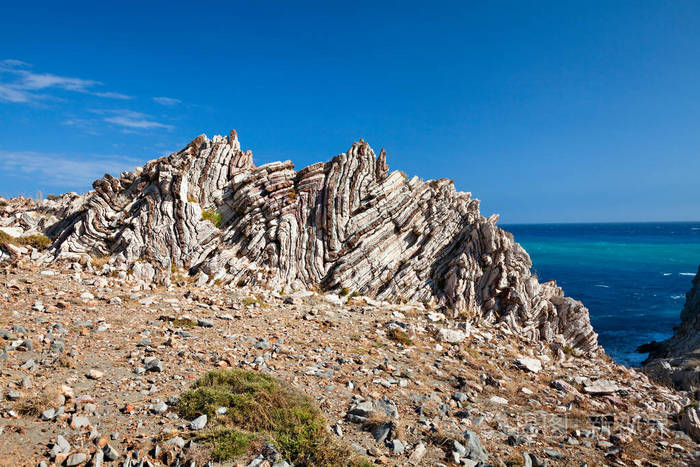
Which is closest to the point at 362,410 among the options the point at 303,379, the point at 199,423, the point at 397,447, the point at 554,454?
the point at 397,447

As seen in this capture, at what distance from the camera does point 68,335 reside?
1110cm

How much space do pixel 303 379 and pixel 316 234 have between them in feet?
35.3

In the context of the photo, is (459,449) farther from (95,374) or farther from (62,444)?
(95,374)

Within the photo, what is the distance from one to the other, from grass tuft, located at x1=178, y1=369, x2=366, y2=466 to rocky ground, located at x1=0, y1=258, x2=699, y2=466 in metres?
0.35

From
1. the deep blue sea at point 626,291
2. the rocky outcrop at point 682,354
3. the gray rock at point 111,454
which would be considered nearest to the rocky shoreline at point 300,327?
the gray rock at point 111,454

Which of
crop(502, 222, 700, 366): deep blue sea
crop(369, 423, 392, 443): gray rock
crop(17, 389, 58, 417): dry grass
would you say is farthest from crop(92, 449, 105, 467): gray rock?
crop(502, 222, 700, 366): deep blue sea

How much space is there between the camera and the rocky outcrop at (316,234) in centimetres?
1889

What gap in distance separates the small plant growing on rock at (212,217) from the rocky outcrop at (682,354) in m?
22.4

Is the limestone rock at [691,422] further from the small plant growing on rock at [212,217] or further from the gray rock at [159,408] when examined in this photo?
the small plant growing on rock at [212,217]

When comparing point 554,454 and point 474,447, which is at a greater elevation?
→ point 474,447

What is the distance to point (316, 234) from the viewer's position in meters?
20.5

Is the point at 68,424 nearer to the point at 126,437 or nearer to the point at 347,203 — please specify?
the point at 126,437

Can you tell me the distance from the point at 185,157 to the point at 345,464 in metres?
18.2

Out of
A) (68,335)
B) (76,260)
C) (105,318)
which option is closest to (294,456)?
(68,335)
